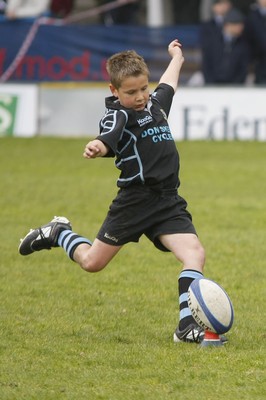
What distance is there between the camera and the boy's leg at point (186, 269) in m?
6.62

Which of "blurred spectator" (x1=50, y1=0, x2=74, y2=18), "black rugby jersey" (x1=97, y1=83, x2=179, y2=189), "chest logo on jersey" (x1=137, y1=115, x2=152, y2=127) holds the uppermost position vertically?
"chest logo on jersey" (x1=137, y1=115, x2=152, y2=127)

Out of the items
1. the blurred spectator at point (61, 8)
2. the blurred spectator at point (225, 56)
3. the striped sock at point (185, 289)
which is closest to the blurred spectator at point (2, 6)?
the blurred spectator at point (61, 8)

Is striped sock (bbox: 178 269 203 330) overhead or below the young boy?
below

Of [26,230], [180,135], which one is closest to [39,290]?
[26,230]

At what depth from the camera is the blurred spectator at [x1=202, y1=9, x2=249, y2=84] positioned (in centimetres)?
1870

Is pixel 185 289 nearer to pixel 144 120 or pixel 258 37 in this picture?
pixel 144 120

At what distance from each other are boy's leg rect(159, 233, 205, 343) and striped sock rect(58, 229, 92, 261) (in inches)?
24.9

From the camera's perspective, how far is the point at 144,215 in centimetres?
679

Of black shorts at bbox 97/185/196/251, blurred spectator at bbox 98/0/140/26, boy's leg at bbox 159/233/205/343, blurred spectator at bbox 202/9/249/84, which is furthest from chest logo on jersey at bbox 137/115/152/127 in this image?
blurred spectator at bbox 98/0/140/26

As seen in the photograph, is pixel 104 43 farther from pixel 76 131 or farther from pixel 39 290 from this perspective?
pixel 39 290

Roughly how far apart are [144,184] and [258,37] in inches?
491

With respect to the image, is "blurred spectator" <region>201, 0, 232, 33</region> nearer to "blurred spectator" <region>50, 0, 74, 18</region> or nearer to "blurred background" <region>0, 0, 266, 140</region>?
"blurred background" <region>0, 0, 266, 140</region>

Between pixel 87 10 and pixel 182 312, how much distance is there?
16539mm

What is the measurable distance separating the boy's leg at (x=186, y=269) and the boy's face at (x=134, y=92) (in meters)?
0.79
